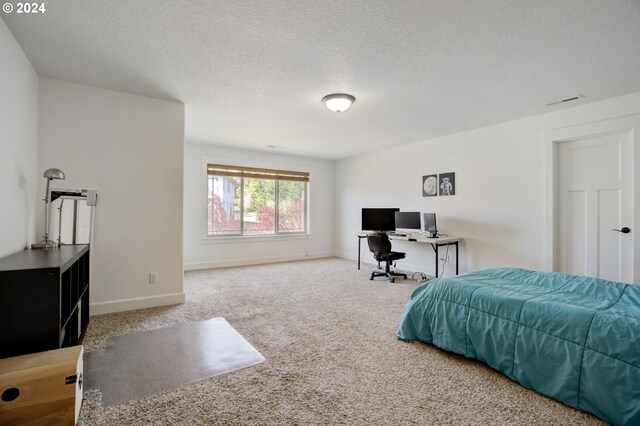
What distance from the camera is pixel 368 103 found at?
3.68m

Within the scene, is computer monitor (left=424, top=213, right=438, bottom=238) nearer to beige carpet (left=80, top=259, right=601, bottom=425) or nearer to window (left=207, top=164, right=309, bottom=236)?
beige carpet (left=80, top=259, right=601, bottom=425)

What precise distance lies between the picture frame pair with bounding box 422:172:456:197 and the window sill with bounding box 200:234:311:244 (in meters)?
3.01

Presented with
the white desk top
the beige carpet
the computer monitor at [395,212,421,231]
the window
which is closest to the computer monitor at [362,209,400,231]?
the computer monitor at [395,212,421,231]

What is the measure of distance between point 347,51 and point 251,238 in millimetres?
4688

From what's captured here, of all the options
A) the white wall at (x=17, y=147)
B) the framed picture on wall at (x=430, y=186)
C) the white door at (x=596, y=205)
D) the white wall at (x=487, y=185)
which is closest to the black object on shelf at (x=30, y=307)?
the white wall at (x=17, y=147)

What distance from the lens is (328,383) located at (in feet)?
6.59

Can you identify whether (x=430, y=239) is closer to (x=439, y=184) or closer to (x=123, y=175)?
(x=439, y=184)

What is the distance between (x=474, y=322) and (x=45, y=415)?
262 cm

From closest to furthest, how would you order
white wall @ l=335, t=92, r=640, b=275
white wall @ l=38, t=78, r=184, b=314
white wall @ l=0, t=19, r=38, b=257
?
white wall @ l=0, t=19, r=38, b=257 → white wall @ l=38, t=78, r=184, b=314 → white wall @ l=335, t=92, r=640, b=275

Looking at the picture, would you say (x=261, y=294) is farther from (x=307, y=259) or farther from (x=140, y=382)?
(x=307, y=259)

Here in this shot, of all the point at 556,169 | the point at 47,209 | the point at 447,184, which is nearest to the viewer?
the point at 47,209

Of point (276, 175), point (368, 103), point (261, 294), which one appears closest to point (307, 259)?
point (276, 175)

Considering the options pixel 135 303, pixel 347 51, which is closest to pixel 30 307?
pixel 135 303

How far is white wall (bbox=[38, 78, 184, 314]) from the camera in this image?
313cm
